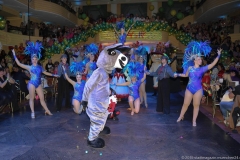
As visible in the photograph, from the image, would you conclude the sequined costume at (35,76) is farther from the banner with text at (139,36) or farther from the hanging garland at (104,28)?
the banner with text at (139,36)

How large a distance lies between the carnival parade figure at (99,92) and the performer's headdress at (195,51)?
73.1 inches

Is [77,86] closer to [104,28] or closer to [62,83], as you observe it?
[62,83]

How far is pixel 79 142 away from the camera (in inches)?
173

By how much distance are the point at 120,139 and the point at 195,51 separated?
256 cm

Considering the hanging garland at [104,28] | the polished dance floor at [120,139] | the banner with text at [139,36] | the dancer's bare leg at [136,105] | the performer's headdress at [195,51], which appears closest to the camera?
the polished dance floor at [120,139]

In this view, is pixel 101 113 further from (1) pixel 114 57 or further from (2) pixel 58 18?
(2) pixel 58 18

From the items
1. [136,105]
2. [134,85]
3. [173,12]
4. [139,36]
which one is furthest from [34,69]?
[173,12]

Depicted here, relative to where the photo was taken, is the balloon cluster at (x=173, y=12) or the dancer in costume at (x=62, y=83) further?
the balloon cluster at (x=173, y=12)

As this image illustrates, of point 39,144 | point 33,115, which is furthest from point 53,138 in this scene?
point 33,115

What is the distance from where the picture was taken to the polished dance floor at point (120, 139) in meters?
3.83

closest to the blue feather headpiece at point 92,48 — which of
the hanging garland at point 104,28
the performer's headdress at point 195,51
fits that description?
the performer's headdress at point 195,51

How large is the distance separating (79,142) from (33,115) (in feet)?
7.99

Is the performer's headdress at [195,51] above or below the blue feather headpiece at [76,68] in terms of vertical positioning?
above

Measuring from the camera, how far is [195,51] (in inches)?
209
